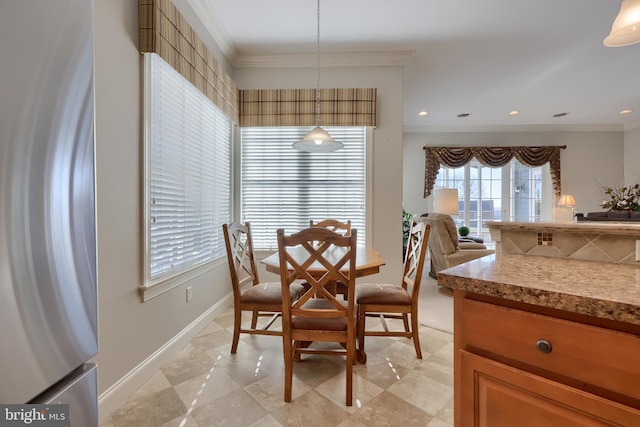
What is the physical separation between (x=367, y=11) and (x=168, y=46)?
172 centimetres

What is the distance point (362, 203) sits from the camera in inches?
134

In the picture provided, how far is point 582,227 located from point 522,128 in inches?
252

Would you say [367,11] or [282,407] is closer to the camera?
[282,407]

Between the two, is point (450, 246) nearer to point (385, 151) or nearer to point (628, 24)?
point (385, 151)

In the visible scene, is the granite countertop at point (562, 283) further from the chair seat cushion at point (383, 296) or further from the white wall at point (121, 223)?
the white wall at point (121, 223)

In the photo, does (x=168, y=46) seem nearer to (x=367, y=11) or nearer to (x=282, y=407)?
(x=367, y=11)

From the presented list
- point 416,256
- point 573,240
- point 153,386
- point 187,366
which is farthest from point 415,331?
point 153,386

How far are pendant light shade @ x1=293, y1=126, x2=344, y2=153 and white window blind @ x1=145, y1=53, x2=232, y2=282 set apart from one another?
896 millimetres

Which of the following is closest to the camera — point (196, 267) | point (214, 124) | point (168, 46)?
point (168, 46)

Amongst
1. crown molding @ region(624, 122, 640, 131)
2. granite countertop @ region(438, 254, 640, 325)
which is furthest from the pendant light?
crown molding @ region(624, 122, 640, 131)

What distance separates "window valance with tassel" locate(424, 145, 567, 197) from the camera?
6004 millimetres

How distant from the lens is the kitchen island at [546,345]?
1.98ft

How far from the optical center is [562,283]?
2.43 ft

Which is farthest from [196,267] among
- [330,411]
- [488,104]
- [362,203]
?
[488,104]
